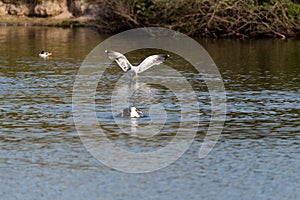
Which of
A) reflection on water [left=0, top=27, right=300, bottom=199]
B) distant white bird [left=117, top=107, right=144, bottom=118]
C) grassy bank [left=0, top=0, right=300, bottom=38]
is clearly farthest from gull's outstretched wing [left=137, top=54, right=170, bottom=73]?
grassy bank [left=0, top=0, right=300, bottom=38]

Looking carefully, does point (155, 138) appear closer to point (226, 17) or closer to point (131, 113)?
point (131, 113)

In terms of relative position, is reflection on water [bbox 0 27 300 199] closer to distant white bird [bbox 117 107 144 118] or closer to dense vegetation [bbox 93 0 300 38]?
distant white bird [bbox 117 107 144 118]

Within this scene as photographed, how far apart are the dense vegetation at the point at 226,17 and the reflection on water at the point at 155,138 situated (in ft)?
28.8

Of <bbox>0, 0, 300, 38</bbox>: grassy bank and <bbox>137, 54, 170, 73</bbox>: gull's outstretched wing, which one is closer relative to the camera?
<bbox>137, 54, 170, 73</bbox>: gull's outstretched wing

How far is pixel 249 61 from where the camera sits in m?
25.7

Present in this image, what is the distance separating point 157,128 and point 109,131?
90cm

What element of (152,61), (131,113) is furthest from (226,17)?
(131,113)

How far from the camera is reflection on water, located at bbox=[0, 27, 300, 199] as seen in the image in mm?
10523

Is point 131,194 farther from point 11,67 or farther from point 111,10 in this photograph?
point 111,10

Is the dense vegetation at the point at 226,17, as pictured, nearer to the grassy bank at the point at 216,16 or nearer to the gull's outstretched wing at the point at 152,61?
the grassy bank at the point at 216,16

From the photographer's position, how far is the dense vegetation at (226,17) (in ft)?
110

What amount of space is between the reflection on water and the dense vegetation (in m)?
8.78

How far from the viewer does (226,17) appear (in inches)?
1334

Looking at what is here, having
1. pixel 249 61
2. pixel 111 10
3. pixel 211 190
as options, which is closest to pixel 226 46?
pixel 249 61
